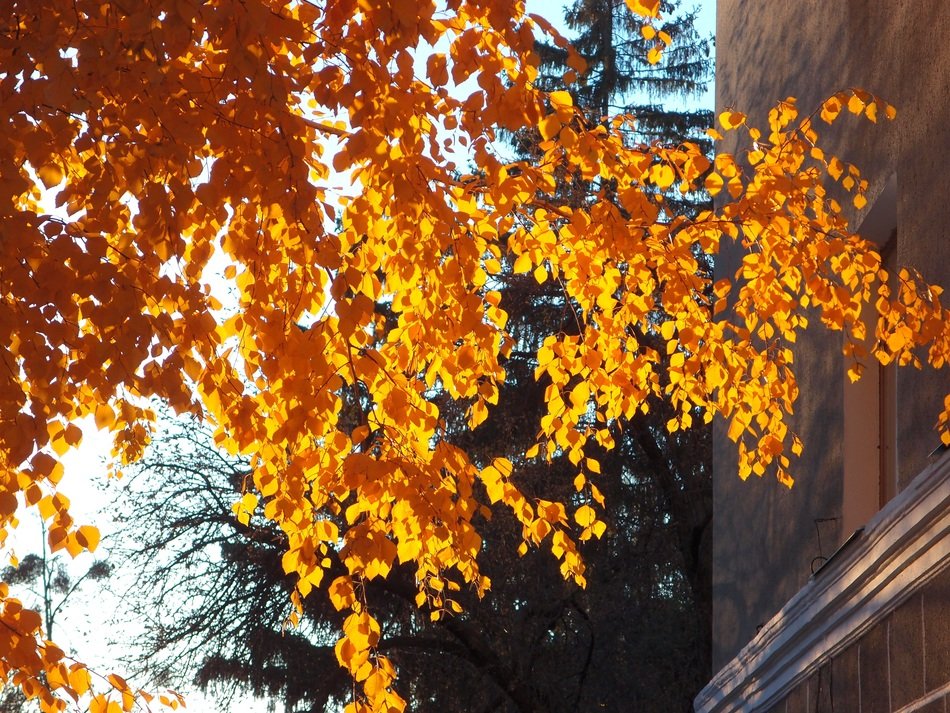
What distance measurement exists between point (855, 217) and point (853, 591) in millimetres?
1759

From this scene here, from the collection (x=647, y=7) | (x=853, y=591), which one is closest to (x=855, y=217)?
(x=853, y=591)

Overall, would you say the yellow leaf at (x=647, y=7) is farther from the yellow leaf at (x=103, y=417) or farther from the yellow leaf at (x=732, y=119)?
the yellow leaf at (x=103, y=417)

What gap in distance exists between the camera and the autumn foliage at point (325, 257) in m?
2.51

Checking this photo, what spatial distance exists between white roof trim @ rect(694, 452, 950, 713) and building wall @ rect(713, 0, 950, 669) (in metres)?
0.29

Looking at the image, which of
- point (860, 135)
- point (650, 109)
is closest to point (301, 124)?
point (860, 135)

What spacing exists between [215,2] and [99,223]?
24.2 inches

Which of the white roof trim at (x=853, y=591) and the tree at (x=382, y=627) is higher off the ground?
the tree at (x=382, y=627)

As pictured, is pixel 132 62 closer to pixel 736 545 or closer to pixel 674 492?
pixel 736 545

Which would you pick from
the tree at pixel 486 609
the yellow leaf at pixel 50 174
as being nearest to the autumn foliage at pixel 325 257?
the yellow leaf at pixel 50 174

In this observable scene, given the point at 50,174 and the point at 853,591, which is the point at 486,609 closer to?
the point at 853,591

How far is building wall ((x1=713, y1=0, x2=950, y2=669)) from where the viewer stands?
4.41m

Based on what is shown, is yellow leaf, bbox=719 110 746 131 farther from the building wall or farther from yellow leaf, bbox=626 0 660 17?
the building wall

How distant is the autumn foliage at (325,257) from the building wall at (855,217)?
0.46 metres

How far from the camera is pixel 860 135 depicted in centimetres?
552
